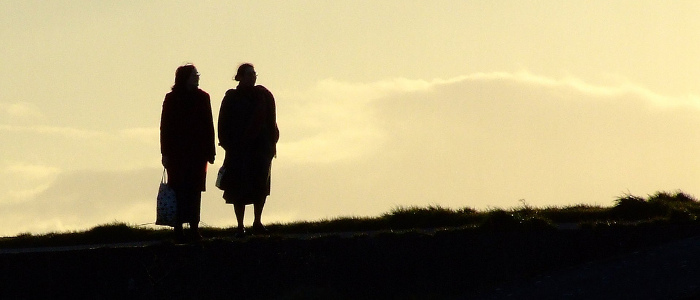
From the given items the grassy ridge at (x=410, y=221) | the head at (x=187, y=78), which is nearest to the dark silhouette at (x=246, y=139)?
the grassy ridge at (x=410, y=221)

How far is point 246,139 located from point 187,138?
3.32ft

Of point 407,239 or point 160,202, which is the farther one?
point 160,202

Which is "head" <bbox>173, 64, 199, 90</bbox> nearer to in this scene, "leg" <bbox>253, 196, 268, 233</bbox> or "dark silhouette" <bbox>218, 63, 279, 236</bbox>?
"dark silhouette" <bbox>218, 63, 279, 236</bbox>

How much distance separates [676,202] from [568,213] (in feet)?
3.84

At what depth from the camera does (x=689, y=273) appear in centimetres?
1009

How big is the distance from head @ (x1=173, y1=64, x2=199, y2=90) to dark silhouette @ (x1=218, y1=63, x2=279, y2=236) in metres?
0.96

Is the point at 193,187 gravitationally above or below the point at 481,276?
above

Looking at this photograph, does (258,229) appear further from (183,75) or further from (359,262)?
(359,262)

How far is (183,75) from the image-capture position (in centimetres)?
1312

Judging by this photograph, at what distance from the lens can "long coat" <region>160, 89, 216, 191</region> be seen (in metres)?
13.1

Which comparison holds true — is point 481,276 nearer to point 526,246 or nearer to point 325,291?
point 526,246

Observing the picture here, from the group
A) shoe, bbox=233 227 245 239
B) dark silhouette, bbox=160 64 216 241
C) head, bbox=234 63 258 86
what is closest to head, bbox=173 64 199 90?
dark silhouette, bbox=160 64 216 241

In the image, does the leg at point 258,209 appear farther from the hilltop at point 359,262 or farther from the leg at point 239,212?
the hilltop at point 359,262

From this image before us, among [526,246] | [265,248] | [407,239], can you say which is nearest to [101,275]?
[265,248]
